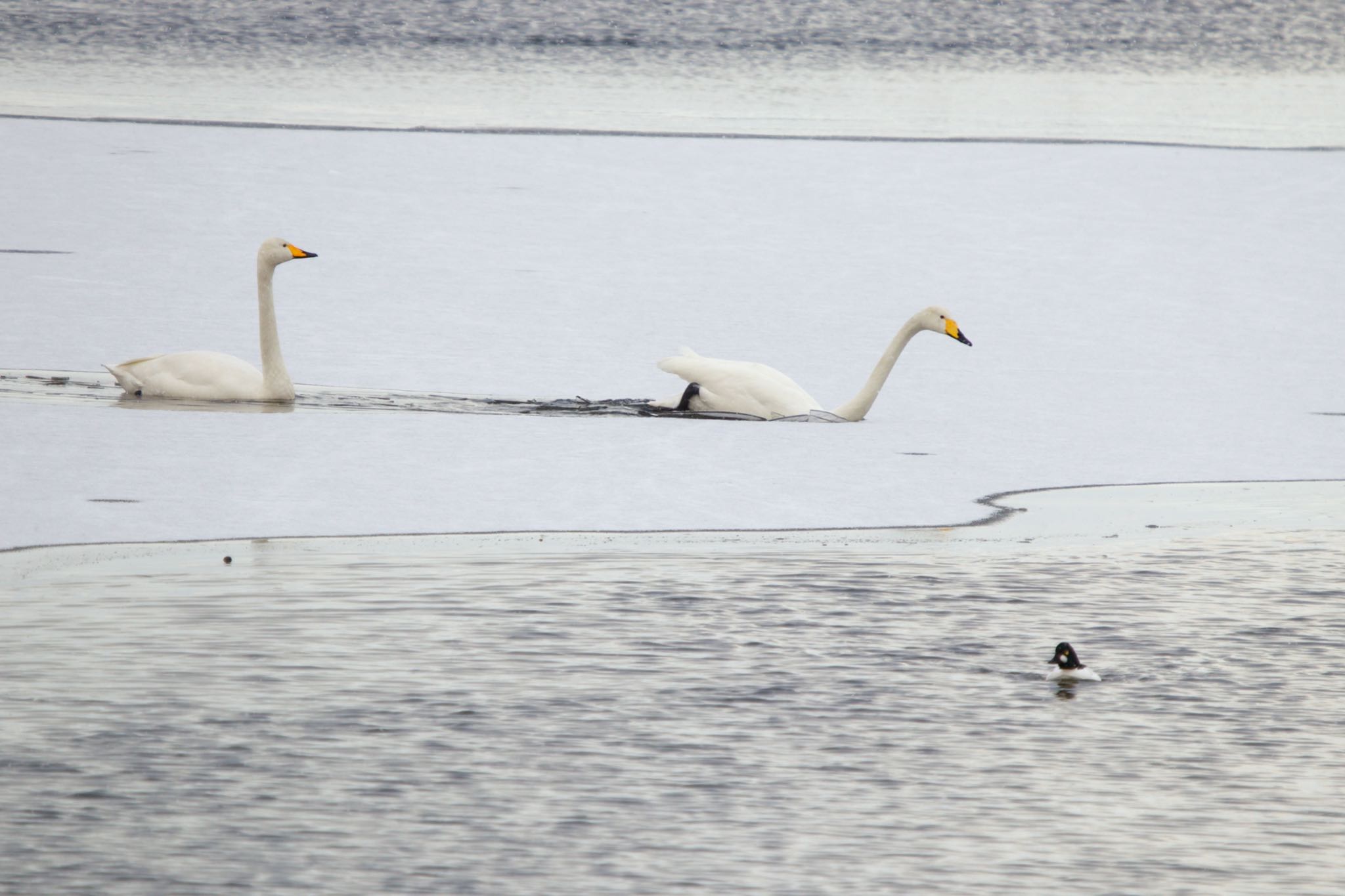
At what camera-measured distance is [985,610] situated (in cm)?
609

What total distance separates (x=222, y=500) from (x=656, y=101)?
13.1 metres

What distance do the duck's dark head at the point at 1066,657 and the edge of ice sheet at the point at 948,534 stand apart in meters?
1.57

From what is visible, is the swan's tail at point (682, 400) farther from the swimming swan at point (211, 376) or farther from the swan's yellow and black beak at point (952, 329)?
the swimming swan at point (211, 376)

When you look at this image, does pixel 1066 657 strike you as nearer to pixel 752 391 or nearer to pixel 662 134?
pixel 752 391

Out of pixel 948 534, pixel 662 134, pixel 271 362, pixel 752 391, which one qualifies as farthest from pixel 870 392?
pixel 662 134

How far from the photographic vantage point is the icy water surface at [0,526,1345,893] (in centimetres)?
411

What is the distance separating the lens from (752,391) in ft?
31.0

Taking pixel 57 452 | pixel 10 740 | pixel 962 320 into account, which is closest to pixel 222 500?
pixel 57 452

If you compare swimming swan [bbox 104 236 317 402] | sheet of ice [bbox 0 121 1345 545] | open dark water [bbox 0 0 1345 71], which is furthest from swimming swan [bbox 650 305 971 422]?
open dark water [bbox 0 0 1345 71]

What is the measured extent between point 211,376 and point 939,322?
3451 millimetres

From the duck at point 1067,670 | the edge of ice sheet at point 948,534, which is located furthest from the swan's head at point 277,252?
the duck at point 1067,670

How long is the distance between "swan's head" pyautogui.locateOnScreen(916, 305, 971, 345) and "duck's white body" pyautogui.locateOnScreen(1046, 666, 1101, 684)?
14.4 feet

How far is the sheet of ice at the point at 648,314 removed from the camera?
770cm

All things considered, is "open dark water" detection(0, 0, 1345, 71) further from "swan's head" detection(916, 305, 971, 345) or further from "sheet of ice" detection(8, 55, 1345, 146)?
"swan's head" detection(916, 305, 971, 345)
